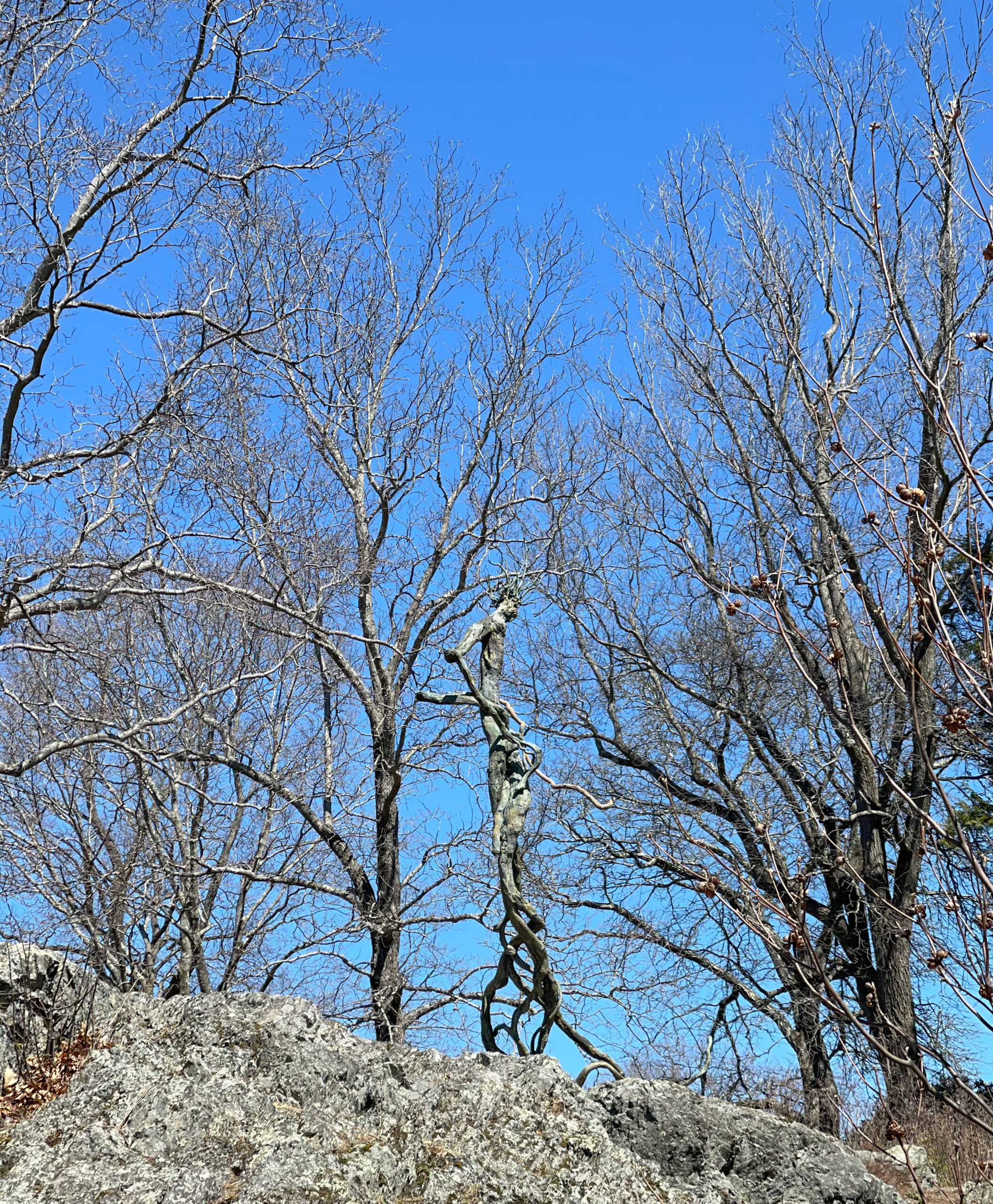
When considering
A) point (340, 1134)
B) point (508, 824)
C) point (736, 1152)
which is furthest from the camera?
point (508, 824)

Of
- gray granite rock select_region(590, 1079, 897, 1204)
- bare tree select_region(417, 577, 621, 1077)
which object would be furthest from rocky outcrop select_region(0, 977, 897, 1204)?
bare tree select_region(417, 577, 621, 1077)

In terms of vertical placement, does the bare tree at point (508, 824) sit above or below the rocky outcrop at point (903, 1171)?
above

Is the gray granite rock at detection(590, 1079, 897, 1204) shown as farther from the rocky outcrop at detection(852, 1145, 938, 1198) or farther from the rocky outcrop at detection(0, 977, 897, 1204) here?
the rocky outcrop at detection(852, 1145, 938, 1198)

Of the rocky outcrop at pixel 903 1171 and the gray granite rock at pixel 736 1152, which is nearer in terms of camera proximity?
the gray granite rock at pixel 736 1152

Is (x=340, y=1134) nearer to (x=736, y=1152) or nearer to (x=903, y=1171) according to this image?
(x=736, y=1152)

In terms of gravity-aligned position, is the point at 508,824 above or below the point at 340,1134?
above

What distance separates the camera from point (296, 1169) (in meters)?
3.51

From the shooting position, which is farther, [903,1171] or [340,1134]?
[903,1171]

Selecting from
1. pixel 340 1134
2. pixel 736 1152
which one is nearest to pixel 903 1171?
pixel 736 1152

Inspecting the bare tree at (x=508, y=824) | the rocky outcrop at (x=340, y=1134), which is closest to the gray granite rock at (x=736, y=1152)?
the rocky outcrop at (x=340, y=1134)

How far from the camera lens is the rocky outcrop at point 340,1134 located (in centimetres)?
359

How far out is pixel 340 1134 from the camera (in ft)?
Result: 12.4

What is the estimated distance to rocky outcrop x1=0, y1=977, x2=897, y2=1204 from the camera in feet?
11.8

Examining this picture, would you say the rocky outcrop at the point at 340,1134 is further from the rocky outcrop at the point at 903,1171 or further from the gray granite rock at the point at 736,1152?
the rocky outcrop at the point at 903,1171
